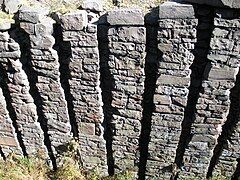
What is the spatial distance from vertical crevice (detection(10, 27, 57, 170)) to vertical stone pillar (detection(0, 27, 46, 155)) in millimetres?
68

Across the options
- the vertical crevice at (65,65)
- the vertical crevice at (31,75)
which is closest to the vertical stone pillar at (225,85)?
the vertical crevice at (65,65)

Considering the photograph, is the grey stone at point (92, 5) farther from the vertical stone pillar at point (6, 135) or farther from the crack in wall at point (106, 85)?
the vertical stone pillar at point (6, 135)

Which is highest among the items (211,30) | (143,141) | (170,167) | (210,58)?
(211,30)

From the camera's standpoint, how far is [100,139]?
5.99 metres

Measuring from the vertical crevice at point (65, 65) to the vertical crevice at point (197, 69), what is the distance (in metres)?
1.70

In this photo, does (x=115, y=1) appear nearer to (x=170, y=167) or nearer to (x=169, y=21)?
(x=169, y=21)

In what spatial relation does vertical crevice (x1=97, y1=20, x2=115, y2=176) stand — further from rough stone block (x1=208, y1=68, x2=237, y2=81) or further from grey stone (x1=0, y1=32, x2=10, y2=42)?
rough stone block (x1=208, y1=68, x2=237, y2=81)

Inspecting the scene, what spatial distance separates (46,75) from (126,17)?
1.55m

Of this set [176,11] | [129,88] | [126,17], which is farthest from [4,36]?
[176,11]

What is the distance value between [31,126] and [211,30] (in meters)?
3.32

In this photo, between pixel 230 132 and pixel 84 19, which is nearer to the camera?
pixel 84 19

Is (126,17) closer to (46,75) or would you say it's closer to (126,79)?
(126,79)

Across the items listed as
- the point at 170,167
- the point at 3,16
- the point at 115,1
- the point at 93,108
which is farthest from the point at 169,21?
the point at 170,167

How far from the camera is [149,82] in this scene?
5215 millimetres
